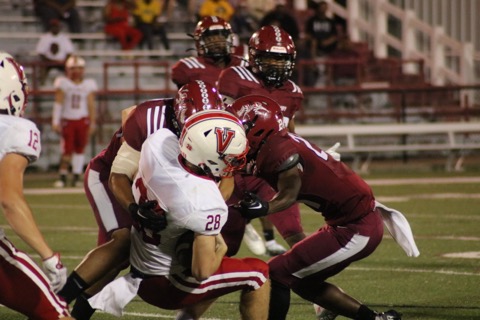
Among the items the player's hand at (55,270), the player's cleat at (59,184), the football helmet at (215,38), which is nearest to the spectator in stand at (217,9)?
the player's cleat at (59,184)

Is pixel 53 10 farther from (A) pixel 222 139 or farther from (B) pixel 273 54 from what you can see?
(A) pixel 222 139

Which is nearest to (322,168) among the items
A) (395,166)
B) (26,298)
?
(26,298)

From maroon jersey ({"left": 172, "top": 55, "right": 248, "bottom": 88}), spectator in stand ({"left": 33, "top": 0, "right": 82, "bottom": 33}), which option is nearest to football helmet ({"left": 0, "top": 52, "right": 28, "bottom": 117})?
maroon jersey ({"left": 172, "top": 55, "right": 248, "bottom": 88})

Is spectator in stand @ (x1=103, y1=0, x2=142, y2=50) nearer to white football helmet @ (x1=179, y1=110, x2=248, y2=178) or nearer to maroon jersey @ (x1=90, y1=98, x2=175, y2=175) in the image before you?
maroon jersey @ (x1=90, y1=98, x2=175, y2=175)

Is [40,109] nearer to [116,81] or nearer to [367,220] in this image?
[116,81]

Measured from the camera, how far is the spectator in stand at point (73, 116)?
46.1ft

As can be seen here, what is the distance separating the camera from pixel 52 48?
16.2 meters

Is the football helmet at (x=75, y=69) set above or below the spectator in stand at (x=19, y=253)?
below

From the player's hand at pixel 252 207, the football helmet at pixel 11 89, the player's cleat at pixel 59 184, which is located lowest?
the player's cleat at pixel 59 184

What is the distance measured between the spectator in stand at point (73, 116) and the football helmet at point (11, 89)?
379 inches

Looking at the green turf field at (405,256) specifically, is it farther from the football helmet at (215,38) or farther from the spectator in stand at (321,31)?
the spectator in stand at (321,31)

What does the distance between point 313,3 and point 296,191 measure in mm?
14562

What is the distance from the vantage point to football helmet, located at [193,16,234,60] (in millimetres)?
8023

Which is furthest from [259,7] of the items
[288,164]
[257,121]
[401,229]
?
[288,164]
